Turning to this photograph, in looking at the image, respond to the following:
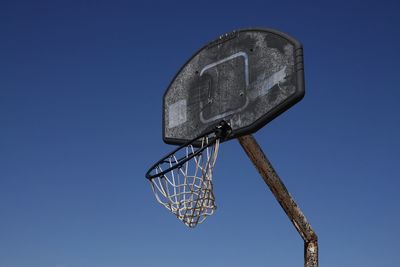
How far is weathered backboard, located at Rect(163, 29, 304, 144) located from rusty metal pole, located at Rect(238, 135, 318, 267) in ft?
1.12

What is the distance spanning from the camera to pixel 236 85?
5438 millimetres

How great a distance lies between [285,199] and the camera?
5.53 meters

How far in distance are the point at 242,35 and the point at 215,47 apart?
0.36m

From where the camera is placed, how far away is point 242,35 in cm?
557

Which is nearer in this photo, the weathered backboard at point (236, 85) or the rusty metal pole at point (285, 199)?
the weathered backboard at point (236, 85)

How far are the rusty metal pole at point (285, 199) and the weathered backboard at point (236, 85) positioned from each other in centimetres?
34

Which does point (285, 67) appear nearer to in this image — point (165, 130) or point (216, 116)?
point (216, 116)

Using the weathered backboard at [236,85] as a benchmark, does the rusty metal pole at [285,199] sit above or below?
below

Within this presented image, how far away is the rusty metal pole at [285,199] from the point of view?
5438mm

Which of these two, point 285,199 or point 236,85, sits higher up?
point 236,85

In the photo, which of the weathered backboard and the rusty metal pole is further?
the rusty metal pole

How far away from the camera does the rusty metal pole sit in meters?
5.44

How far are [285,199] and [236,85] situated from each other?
1194 mm

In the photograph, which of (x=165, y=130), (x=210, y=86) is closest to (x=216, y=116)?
(x=210, y=86)
